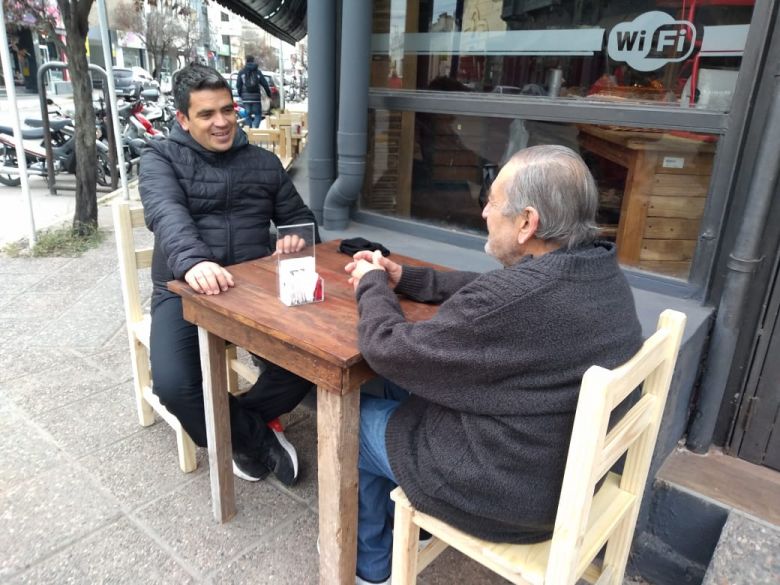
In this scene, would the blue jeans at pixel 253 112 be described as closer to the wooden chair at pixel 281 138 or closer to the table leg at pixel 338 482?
the wooden chair at pixel 281 138

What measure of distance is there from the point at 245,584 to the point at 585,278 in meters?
1.40

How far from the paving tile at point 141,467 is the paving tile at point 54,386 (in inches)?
20.0

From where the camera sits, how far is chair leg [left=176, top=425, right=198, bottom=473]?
2193 millimetres

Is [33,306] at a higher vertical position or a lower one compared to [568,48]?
lower

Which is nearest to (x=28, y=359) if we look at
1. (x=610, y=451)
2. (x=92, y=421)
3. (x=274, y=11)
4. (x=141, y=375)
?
(x=92, y=421)

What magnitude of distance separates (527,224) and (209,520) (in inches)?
61.1

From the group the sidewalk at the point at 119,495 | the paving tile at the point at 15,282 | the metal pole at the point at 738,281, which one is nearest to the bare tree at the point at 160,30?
the paving tile at the point at 15,282

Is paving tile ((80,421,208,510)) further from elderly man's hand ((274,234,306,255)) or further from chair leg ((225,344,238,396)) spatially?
elderly man's hand ((274,234,306,255))

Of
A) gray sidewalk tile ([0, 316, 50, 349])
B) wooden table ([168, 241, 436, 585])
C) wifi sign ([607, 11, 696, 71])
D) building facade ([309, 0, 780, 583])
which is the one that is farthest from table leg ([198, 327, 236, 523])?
gray sidewalk tile ([0, 316, 50, 349])

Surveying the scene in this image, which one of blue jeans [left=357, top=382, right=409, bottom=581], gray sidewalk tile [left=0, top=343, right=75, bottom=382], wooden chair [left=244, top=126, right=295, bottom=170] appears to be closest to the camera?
blue jeans [left=357, top=382, right=409, bottom=581]

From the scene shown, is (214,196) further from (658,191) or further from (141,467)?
(658,191)

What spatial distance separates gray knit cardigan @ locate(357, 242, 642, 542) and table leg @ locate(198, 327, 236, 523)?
0.66m

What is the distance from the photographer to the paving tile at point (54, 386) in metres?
2.71

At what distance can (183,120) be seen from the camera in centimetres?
219
